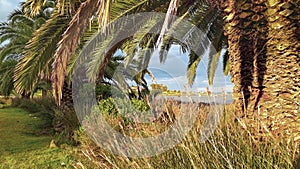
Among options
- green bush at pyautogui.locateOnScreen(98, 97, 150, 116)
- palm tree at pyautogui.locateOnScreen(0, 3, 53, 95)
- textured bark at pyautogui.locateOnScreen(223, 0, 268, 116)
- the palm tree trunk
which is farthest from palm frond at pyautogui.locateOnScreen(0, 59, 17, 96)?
the palm tree trunk

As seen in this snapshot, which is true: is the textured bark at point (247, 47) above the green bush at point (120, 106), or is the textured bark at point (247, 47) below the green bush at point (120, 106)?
above

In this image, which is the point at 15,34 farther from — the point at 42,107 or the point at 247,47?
the point at 247,47

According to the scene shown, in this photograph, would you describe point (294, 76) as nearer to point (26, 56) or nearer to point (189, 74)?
point (26, 56)

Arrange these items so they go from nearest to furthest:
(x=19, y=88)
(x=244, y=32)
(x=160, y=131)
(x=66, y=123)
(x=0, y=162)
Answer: (x=244, y=32) < (x=160, y=131) < (x=19, y=88) < (x=0, y=162) < (x=66, y=123)

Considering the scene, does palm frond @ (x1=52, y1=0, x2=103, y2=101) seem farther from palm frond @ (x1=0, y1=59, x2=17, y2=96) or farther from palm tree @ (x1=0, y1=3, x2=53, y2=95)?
palm frond @ (x1=0, y1=59, x2=17, y2=96)

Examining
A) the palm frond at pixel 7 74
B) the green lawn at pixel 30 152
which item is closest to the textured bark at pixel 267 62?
the green lawn at pixel 30 152

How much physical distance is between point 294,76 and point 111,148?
3.06 m

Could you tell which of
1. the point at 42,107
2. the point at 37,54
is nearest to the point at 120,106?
the point at 37,54

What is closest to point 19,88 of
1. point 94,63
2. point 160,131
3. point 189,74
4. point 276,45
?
point 94,63

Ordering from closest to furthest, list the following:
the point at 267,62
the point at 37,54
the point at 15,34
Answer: the point at 267,62
the point at 37,54
the point at 15,34

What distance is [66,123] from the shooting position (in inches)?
358

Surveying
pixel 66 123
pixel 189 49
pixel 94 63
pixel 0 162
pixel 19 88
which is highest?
pixel 189 49

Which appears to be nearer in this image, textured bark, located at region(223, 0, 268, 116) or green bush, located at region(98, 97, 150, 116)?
textured bark, located at region(223, 0, 268, 116)

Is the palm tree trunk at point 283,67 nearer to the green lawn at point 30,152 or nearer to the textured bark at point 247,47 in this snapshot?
the textured bark at point 247,47
